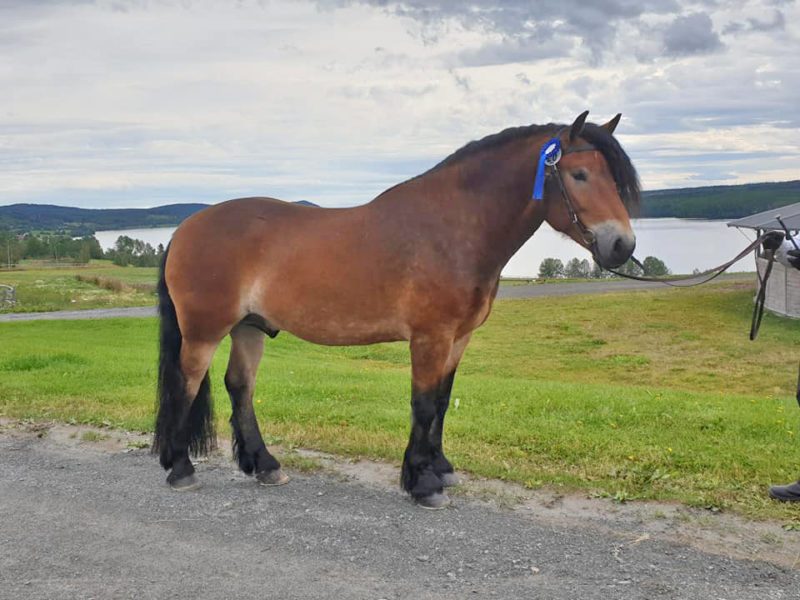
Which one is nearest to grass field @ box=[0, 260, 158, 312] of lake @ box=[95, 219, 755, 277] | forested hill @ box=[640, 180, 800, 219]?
lake @ box=[95, 219, 755, 277]

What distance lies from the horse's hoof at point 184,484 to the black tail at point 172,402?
0.21 metres

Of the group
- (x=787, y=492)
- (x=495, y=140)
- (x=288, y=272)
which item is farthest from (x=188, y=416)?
(x=787, y=492)

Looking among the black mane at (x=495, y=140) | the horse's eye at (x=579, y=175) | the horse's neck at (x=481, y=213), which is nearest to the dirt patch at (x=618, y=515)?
the horse's neck at (x=481, y=213)

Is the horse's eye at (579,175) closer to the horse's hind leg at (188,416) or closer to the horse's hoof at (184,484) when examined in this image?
the horse's hind leg at (188,416)

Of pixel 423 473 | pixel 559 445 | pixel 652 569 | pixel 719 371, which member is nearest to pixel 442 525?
pixel 423 473

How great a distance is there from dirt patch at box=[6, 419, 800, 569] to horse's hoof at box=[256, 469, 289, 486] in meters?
0.34

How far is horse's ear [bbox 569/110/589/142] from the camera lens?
441cm

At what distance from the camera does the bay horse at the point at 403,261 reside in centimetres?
459

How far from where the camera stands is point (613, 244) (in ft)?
14.4

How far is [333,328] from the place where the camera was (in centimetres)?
521

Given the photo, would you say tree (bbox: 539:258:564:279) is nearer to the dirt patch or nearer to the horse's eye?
the dirt patch

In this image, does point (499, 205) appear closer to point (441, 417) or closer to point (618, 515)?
point (441, 417)

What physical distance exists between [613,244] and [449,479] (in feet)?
6.84

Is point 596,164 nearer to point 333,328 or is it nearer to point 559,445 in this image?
point 333,328
